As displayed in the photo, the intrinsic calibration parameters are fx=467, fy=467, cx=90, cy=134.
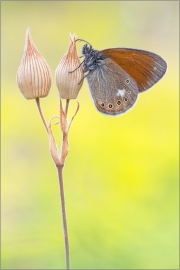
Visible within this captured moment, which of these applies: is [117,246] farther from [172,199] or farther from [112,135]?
[112,135]

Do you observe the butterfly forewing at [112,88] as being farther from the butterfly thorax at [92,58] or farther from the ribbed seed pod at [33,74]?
the ribbed seed pod at [33,74]

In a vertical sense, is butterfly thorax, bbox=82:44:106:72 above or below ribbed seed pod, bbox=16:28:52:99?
above

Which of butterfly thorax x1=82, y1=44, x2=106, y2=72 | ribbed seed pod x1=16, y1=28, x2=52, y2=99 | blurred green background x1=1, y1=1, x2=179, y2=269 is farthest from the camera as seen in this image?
blurred green background x1=1, y1=1, x2=179, y2=269

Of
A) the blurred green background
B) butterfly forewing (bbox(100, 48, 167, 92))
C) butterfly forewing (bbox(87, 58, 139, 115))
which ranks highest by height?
butterfly forewing (bbox(100, 48, 167, 92))

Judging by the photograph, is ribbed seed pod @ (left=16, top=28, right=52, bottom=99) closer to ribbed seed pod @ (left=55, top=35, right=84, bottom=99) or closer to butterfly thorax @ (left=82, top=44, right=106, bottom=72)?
ribbed seed pod @ (left=55, top=35, right=84, bottom=99)

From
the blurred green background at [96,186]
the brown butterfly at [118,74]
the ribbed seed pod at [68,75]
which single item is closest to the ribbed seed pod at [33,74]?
the ribbed seed pod at [68,75]

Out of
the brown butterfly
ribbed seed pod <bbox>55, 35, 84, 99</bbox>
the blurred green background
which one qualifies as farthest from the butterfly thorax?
the blurred green background

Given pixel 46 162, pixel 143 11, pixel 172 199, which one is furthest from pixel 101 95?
pixel 143 11
